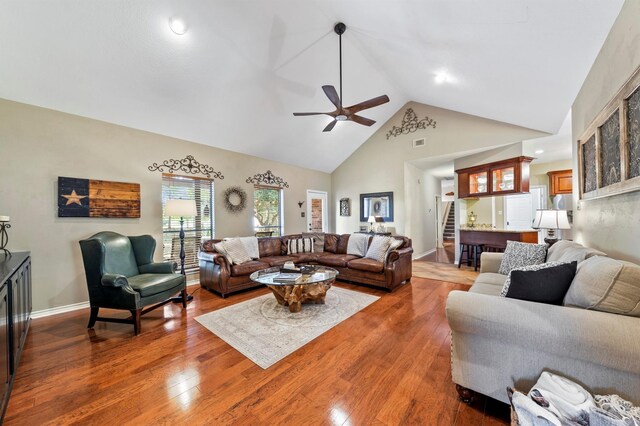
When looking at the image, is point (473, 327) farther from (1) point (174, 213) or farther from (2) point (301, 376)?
(1) point (174, 213)

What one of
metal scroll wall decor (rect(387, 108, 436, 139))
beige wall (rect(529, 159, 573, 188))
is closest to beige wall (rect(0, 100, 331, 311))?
metal scroll wall decor (rect(387, 108, 436, 139))

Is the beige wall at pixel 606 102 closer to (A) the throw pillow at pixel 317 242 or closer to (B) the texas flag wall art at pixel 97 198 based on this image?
(A) the throw pillow at pixel 317 242

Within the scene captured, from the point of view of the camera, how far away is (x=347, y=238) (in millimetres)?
5227

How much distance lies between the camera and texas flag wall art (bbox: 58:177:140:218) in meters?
3.26

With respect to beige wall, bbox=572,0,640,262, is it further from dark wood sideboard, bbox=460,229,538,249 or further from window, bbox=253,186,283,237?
window, bbox=253,186,283,237

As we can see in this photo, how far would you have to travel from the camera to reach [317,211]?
24.3ft

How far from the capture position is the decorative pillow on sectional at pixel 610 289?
4.11 ft

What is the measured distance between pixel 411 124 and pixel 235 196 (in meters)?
4.63

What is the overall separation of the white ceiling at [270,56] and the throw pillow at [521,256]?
1990mm

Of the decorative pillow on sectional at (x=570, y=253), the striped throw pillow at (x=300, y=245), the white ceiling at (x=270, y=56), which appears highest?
the white ceiling at (x=270, y=56)

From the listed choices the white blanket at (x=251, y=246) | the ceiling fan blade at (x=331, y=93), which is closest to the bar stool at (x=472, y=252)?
the ceiling fan blade at (x=331, y=93)

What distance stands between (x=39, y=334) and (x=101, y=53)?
3185mm

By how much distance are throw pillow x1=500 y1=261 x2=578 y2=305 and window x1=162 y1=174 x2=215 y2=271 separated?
4735 mm

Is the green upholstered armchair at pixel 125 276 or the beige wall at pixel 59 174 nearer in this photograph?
the green upholstered armchair at pixel 125 276
